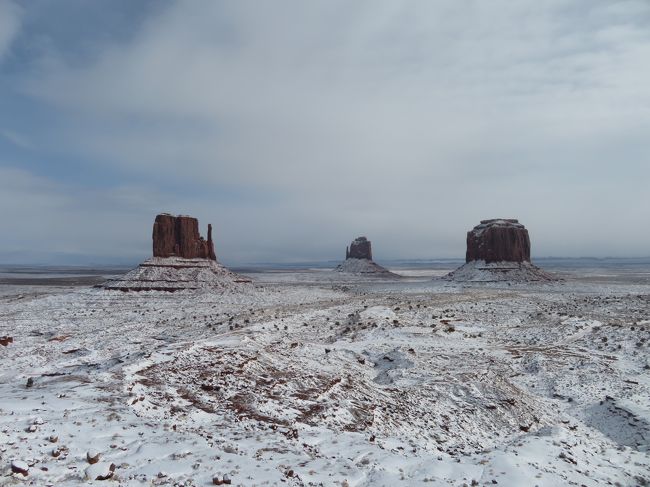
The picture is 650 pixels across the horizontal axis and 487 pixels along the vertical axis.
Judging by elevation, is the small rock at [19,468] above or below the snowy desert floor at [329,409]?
above

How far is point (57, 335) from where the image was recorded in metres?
20.7

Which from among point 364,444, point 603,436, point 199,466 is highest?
point 199,466

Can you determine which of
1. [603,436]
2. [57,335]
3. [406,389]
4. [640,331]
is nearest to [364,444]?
[406,389]

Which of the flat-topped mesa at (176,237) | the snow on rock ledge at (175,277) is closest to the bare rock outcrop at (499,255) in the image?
the snow on rock ledge at (175,277)

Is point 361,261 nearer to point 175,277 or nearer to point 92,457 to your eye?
point 175,277

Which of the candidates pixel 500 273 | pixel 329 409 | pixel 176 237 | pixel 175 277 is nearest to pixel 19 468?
pixel 329 409

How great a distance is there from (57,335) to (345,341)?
589 inches

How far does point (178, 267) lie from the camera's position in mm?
61750

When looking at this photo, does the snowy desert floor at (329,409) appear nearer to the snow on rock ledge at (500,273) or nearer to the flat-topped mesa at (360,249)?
the snow on rock ledge at (500,273)

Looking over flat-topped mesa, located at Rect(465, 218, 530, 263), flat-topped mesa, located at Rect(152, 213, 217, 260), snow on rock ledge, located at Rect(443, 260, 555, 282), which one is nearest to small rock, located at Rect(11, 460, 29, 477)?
flat-topped mesa, located at Rect(152, 213, 217, 260)

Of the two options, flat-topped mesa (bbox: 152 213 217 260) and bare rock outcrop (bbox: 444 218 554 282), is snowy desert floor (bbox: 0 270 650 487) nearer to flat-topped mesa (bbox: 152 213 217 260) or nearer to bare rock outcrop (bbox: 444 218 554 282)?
flat-topped mesa (bbox: 152 213 217 260)

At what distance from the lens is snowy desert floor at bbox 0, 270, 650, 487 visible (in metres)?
6.67

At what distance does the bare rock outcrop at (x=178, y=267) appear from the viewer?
2133 inches

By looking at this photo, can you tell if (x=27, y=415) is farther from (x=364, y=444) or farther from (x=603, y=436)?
(x=603, y=436)
